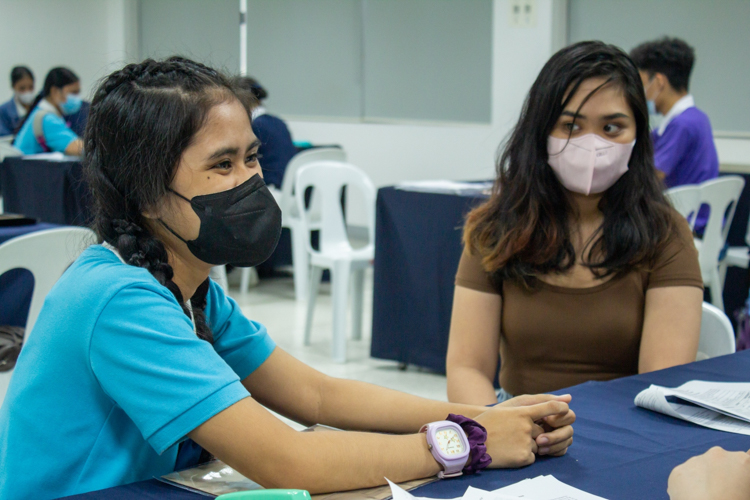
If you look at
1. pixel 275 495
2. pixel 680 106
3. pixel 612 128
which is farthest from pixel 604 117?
pixel 680 106

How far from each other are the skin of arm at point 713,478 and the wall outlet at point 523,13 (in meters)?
4.49

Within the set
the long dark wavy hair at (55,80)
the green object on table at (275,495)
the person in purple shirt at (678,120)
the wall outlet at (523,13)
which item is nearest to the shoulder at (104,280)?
the green object on table at (275,495)

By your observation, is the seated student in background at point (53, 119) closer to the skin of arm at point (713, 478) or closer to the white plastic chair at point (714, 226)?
the white plastic chair at point (714, 226)

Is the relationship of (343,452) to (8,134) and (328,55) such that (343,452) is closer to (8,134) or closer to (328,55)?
(328,55)

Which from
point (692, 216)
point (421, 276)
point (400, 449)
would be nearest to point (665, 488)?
point (400, 449)

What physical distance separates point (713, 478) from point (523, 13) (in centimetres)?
458

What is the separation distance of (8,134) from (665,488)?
7.69m

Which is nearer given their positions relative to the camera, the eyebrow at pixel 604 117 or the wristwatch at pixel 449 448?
the wristwatch at pixel 449 448

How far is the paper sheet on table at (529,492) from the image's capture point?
2.74 ft

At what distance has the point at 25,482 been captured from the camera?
917 mm

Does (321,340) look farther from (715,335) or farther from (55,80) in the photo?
(55,80)

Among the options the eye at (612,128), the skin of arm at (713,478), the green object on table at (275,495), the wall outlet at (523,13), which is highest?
the wall outlet at (523,13)

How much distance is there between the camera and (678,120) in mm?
3602

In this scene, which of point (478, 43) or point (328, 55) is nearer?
point (478, 43)
